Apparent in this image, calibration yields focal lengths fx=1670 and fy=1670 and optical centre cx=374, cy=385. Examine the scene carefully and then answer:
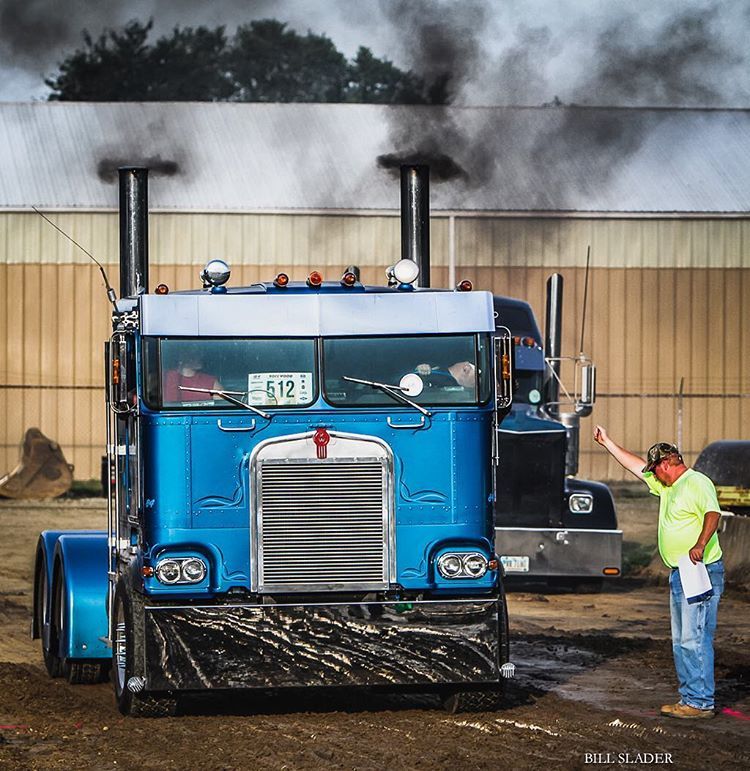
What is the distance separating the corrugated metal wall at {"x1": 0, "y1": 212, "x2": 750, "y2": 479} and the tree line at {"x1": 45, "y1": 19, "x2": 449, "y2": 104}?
12.7 meters

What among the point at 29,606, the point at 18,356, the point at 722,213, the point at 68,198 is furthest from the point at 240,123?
the point at 29,606

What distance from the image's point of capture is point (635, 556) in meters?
23.1

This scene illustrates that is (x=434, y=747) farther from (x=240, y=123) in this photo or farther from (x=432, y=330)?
(x=240, y=123)

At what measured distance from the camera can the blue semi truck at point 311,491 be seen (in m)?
10.5

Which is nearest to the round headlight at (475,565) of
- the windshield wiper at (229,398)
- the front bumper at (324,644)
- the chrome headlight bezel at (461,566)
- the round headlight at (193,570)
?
the chrome headlight bezel at (461,566)

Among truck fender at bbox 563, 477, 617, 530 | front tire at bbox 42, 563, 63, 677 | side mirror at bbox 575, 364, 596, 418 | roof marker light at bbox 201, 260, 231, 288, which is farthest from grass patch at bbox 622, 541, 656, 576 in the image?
roof marker light at bbox 201, 260, 231, 288

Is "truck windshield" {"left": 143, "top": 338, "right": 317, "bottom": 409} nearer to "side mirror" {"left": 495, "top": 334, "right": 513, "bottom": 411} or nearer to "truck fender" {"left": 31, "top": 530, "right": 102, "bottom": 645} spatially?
"side mirror" {"left": 495, "top": 334, "right": 513, "bottom": 411}

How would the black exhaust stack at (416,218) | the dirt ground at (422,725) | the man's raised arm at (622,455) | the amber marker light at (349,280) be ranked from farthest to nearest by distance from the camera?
the black exhaust stack at (416,218) < the man's raised arm at (622,455) < the amber marker light at (349,280) < the dirt ground at (422,725)

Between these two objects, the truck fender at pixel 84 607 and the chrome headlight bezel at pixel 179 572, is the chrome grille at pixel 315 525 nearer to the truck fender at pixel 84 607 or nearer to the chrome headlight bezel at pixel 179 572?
the chrome headlight bezel at pixel 179 572

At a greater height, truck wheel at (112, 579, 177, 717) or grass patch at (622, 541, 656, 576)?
truck wheel at (112, 579, 177, 717)

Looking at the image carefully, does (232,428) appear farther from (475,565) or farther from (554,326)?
(554,326)

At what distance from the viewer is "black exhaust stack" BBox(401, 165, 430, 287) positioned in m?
14.4

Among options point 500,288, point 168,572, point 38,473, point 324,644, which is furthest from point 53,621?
point 500,288

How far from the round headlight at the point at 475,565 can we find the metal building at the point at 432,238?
2318cm
